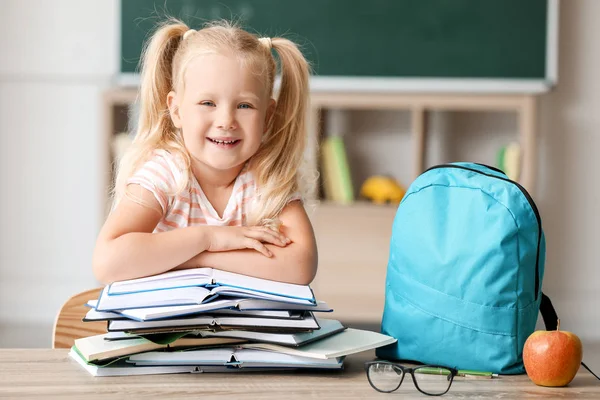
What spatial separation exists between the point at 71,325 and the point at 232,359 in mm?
393

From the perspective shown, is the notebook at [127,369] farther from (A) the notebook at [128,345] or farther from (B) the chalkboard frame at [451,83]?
(B) the chalkboard frame at [451,83]

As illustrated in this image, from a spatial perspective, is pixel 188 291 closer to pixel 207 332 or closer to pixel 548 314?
pixel 207 332

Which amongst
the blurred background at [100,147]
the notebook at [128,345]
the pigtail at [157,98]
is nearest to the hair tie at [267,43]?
the pigtail at [157,98]

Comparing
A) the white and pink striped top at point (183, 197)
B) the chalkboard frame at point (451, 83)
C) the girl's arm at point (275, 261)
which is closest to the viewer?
the girl's arm at point (275, 261)

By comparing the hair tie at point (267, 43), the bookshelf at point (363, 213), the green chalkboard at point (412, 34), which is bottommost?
the bookshelf at point (363, 213)

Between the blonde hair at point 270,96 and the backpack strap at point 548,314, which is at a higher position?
the blonde hair at point 270,96

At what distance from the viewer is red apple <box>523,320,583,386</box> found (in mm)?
886

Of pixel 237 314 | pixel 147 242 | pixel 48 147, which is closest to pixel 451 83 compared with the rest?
pixel 48 147

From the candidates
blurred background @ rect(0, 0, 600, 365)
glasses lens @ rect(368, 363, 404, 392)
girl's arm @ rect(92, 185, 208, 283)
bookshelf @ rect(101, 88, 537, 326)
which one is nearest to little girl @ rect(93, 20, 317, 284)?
girl's arm @ rect(92, 185, 208, 283)

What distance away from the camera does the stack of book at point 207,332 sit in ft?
2.89

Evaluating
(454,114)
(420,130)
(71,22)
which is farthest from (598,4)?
(71,22)

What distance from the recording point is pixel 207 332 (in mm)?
919

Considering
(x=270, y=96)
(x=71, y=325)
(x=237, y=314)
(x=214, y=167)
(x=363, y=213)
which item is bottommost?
(x=363, y=213)

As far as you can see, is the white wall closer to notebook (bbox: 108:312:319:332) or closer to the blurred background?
the blurred background
